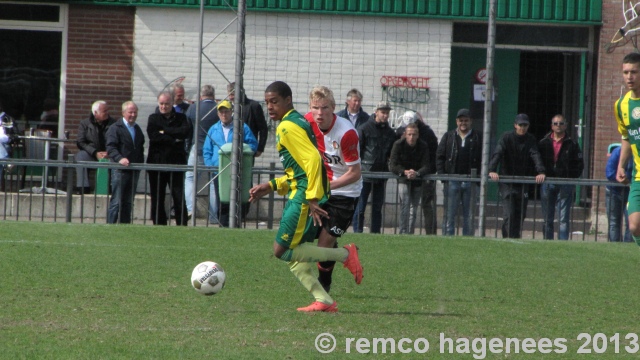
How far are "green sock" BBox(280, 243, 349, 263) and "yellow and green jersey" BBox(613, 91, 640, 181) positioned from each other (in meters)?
2.86

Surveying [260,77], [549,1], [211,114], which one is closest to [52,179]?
[211,114]

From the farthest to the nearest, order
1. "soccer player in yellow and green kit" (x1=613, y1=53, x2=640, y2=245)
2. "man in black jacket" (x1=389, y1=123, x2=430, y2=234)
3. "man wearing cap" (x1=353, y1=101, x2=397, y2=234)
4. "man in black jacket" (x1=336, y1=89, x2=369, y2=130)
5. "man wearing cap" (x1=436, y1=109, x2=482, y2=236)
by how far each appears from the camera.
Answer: "man in black jacket" (x1=336, y1=89, x2=369, y2=130)
"man wearing cap" (x1=436, y1=109, x2=482, y2=236)
"man wearing cap" (x1=353, y1=101, x2=397, y2=234)
"man in black jacket" (x1=389, y1=123, x2=430, y2=234)
"soccer player in yellow and green kit" (x1=613, y1=53, x2=640, y2=245)

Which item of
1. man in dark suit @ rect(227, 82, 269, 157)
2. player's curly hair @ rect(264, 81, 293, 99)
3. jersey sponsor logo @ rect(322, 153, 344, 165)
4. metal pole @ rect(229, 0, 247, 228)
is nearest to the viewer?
player's curly hair @ rect(264, 81, 293, 99)

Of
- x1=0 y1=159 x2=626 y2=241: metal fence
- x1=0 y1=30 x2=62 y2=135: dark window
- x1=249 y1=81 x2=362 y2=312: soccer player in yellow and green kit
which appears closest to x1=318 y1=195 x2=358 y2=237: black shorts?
x1=249 y1=81 x2=362 y2=312: soccer player in yellow and green kit

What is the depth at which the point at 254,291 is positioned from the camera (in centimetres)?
861

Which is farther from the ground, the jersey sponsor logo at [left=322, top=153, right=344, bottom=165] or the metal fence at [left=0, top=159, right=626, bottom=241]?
the jersey sponsor logo at [left=322, top=153, right=344, bottom=165]

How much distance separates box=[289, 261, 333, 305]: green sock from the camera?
303 inches

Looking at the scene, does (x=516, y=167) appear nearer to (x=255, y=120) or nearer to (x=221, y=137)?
(x=255, y=120)

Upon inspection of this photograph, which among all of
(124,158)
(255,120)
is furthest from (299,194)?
(255,120)

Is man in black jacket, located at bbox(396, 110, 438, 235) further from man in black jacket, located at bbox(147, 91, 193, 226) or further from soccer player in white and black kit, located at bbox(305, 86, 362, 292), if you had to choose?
soccer player in white and black kit, located at bbox(305, 86, 362, 292)

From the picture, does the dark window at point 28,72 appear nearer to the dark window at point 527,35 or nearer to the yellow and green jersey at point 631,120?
the dark window at point 527,35

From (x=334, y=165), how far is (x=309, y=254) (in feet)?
3.91

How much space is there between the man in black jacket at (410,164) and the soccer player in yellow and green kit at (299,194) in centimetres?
626

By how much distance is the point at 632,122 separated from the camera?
28.8ft
